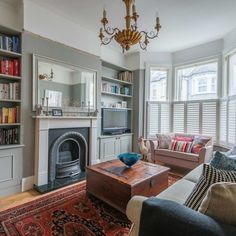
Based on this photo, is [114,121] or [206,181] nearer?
[206,181]

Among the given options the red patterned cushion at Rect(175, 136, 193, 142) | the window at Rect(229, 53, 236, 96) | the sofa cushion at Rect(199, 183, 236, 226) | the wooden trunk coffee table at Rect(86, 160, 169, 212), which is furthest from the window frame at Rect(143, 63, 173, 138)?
the sofa cushion at Rect(199, 183, 236, 226)

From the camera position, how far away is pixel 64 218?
1.97m

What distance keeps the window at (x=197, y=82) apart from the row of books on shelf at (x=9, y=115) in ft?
12.9

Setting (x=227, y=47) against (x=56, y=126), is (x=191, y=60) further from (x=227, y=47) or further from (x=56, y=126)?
(x=56, y=126)

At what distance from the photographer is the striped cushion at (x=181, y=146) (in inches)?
148

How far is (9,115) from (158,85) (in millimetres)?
3806

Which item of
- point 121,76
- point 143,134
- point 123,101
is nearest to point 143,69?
point 121,76

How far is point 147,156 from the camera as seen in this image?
4391mm

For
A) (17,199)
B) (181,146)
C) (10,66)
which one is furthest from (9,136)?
(181,146)

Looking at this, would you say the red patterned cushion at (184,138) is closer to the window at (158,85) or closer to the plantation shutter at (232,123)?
the plantation shutter at (232,123)

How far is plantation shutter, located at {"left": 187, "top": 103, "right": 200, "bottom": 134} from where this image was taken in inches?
173

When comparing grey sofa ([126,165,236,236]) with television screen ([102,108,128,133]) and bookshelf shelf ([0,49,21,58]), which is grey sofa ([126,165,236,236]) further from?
television screen ([102,108,128,133])

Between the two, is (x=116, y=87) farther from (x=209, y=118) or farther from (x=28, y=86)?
(x=209, y=118)

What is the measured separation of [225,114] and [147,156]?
80.7 inches
